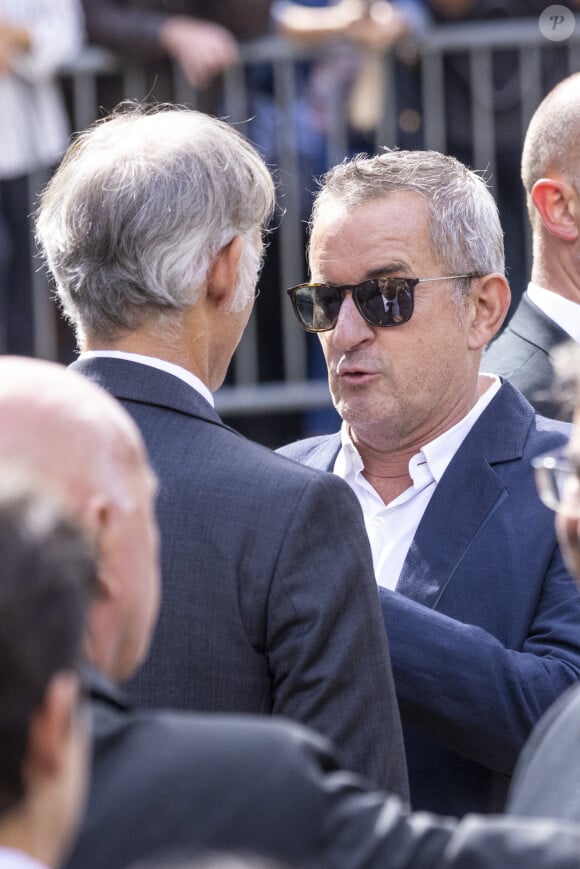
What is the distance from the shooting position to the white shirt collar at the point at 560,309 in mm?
3588

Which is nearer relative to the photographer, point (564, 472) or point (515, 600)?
point (564, 472)

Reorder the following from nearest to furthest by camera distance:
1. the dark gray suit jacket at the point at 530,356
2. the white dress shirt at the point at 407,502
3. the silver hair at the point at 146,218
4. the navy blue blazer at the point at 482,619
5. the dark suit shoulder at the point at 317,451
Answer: the silver hair at the point at 146,218 → the navy blue blazer at the point at 482,619 → the white dress shirt at the point at 407,502 → the dark suit shoulder at the point at 317,451 → the dark gray suit jacket at the point at 530,356

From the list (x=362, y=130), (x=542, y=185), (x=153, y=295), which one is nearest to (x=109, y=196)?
(x=153, y=295)

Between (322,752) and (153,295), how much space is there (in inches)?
41.4

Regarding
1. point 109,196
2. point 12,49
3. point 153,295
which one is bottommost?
point 153,295

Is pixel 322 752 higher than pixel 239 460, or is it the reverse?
pixel 239 460

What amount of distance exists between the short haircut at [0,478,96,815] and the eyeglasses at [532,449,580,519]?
0.66 m

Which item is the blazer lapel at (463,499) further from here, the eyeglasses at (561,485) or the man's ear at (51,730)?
the man's ear at (51,730)

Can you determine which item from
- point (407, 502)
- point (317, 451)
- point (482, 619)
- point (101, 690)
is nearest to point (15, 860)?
point (101, 690)

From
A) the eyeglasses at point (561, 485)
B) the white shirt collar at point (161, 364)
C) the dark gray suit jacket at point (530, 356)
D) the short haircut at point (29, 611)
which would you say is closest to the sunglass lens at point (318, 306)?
the dark gray suit jacket at point (530, 356)

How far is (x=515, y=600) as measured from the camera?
2.75 metres

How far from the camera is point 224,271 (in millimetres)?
2508

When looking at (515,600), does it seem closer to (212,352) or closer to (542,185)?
(212,352)

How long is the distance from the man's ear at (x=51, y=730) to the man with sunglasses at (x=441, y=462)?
4.65 feet
